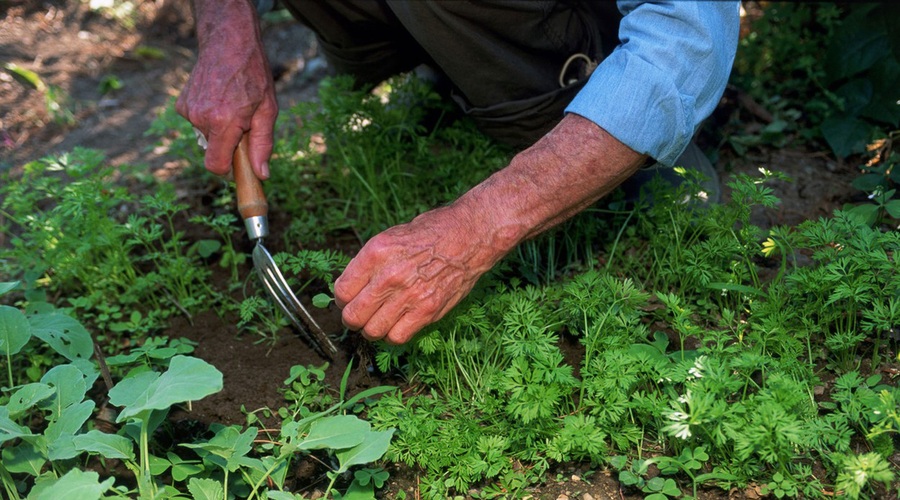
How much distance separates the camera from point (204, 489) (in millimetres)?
1907

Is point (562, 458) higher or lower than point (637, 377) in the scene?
lower

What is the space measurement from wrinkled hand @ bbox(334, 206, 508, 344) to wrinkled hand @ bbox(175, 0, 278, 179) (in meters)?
0.77

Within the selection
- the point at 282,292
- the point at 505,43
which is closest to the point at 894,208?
the point at 505,43

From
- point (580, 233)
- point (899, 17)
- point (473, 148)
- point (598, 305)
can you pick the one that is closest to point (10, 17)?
point (473, 148)

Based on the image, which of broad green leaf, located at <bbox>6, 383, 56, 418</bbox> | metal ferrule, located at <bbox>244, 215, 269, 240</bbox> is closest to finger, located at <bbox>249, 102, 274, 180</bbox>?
metal ferrule, located at <bbox>244, 215, 269, 240</bbox>

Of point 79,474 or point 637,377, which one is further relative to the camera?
point 637,377

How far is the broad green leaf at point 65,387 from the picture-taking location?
2057mm

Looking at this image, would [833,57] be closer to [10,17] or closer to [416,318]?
[416,318]

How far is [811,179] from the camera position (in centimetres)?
318

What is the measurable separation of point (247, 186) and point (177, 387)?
0.89 meters

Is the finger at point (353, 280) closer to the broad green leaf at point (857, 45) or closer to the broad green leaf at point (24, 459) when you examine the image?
the broad green leaf at point (24, 459)

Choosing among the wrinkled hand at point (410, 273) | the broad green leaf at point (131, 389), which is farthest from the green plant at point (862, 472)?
the broad green leaf at point (131, 389)

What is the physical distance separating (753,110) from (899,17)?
645mm

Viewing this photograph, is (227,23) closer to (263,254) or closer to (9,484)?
(263,254)
